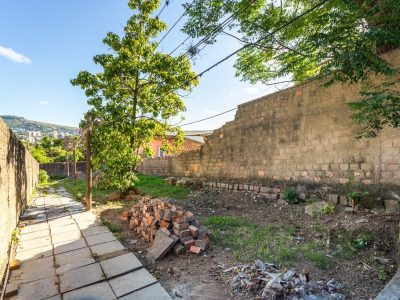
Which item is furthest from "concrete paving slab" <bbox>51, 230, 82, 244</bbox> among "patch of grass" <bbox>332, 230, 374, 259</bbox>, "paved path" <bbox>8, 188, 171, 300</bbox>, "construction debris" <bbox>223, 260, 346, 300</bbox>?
"patch of grass" <bbox>332, 230, 374, 259</bbox>

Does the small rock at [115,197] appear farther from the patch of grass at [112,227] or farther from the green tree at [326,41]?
the green tree at [326,41]

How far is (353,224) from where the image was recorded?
4.16 meters

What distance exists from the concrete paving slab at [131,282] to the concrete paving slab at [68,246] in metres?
1.57

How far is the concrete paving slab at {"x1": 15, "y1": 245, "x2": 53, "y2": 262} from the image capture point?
3791mm

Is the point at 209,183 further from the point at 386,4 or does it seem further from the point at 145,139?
the point at 386,4

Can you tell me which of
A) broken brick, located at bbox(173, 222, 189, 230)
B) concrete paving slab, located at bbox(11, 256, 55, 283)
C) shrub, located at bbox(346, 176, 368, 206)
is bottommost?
concrete paving slab, located at bbox(11, 256, 55, 283)

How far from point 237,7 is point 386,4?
4.18 meters

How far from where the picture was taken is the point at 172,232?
4047 mm

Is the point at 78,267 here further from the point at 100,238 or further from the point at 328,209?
the point at 328,209

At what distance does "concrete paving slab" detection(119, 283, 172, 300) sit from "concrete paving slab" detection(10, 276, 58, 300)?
0.98 m

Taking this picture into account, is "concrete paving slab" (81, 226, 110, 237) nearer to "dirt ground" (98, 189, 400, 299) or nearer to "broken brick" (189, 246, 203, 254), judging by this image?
"dirt ground" (98, 189, 400, 299)

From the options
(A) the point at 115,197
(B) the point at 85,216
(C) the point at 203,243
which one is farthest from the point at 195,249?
(A) the point at 115,197

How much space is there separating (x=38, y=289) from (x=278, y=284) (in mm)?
2932

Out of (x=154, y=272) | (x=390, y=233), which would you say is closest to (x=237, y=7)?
(x=390, y=233)
